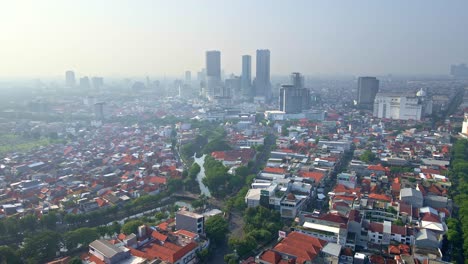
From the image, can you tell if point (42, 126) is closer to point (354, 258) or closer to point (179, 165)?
point (179, 165)

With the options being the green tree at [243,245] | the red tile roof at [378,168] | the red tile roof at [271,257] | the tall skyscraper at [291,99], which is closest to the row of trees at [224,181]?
the green tree at [243,245]

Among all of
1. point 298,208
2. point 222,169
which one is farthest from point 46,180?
point 298,208

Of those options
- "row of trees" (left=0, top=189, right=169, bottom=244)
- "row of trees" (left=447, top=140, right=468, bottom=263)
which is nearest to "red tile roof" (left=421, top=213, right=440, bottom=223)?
"row of trees" (left=447, top=140, right=468, bottom=263)

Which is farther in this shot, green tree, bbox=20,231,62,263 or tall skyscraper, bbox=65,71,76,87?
tall skyscraper, bbox=65,71,76,87

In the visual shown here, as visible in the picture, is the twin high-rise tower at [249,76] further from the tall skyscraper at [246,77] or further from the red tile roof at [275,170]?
the red tile roof at [275,170]

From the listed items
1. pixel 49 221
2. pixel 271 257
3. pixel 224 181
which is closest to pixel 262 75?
pixel 224 181

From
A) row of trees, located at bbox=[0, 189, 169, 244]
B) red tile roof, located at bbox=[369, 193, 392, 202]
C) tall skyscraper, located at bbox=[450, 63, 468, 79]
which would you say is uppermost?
tall skyscraper, located at bbox=[450, 63, 468, 79]

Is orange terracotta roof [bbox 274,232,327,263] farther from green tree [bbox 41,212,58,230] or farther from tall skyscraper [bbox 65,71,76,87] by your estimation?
tall skyscraper [bbox 65,71,76,87]
